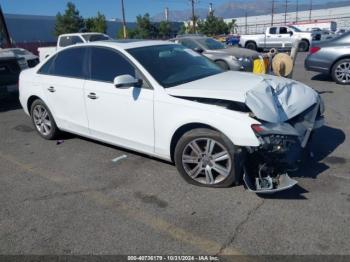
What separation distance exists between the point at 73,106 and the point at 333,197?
3.59 metres

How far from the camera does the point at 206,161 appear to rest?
12.2 ft

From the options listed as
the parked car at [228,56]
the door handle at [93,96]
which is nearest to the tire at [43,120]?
the door handle at [93,96]

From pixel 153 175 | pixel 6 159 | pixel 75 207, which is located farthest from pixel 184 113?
pixel 6 159

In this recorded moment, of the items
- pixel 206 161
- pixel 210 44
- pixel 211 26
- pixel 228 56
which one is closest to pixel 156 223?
pixel 206 161

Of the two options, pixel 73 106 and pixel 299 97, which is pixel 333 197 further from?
pixel 73 106

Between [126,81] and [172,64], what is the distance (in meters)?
0.83

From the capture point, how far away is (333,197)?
3.46 meters

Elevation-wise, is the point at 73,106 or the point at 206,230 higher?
the point at 73,106

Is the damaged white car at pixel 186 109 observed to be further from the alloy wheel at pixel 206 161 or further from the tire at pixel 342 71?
the tire at pixel 342 71

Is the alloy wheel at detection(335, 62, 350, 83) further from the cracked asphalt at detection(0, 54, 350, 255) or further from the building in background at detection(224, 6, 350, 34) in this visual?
the building in background at detection(224, 6, 350, 34)

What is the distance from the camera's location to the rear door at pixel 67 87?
485 cm

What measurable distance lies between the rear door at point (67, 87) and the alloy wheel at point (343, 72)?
291 inches

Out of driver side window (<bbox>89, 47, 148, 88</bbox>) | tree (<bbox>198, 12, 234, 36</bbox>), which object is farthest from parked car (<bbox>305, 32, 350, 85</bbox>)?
tree (<bbox>198, 12, 234, 36</bbox>)

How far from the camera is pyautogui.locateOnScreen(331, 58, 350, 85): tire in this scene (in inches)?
367
